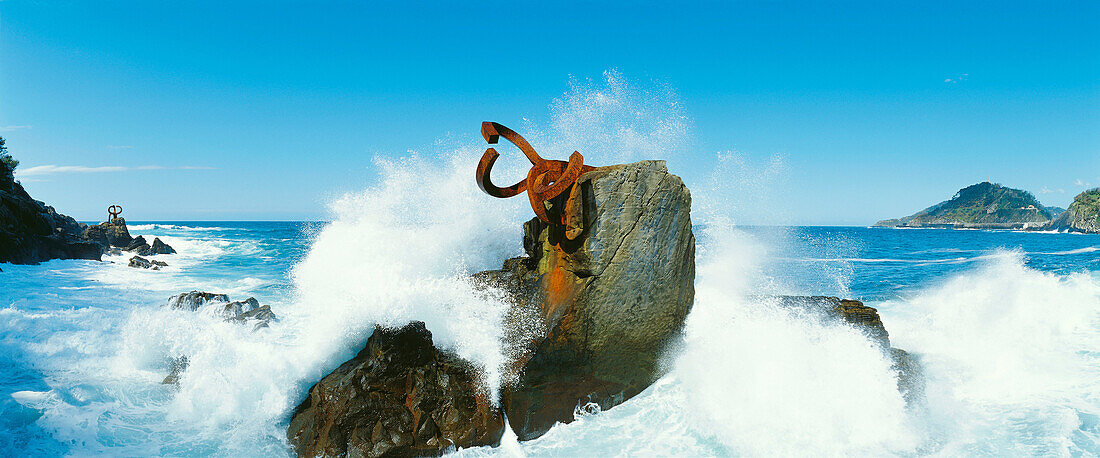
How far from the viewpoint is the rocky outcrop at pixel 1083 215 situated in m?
75.1

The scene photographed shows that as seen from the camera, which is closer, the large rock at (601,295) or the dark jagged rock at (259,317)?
the large rock at (601,295)

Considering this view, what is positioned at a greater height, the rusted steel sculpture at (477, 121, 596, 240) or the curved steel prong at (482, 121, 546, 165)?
the curved steel prong at (482, 121, 546, 165)

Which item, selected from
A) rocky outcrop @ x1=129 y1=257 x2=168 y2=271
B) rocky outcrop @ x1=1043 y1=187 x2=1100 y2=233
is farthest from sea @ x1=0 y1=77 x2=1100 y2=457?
rocky outcrop @ x1=1043 y1=187 x2=1100 y2=233

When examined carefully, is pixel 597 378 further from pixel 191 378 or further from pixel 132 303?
pixel 132 303

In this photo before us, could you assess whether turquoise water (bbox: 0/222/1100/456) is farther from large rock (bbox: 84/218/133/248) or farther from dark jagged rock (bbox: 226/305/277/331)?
large rock (bbox: 84/218/133/248)

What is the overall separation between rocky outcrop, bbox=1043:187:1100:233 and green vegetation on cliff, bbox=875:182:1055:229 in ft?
34.2

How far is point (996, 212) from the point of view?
107 m

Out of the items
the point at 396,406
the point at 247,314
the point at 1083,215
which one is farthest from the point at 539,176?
the point at 1083,215

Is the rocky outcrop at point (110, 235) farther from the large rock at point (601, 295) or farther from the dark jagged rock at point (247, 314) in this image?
the large rock at point (601, 295)

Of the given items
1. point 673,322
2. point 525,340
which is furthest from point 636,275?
point 525,340

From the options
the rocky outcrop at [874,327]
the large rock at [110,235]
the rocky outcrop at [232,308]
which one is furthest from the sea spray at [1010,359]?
the large rock at [110,235]

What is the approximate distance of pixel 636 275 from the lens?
5926 mm

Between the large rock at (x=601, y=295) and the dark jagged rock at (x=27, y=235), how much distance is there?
757 inches

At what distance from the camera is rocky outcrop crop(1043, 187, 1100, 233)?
246ft
